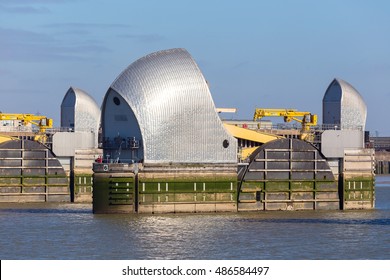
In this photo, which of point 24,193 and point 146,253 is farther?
point 24,193

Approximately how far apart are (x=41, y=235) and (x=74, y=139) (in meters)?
42.4

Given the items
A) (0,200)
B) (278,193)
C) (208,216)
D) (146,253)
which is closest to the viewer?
(146,253)

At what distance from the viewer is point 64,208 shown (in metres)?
107

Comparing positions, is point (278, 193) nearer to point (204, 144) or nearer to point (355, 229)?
point (204, 144)

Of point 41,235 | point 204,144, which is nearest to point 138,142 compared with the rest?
point 204,144

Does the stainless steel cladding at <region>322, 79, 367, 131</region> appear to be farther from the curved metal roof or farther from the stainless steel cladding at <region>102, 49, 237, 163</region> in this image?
the curved metal roof

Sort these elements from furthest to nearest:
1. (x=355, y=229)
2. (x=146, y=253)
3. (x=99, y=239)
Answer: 1. (x=355, y=229)
2. (x=99, y=239)
3. (x=146, y=253)

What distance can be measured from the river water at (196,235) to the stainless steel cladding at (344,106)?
13.7 meters

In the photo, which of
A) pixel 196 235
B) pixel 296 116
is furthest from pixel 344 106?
pixel 196 235

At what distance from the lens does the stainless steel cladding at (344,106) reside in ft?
372

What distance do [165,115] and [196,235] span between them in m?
17.5

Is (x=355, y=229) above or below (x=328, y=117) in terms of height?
below

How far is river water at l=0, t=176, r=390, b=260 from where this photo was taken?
68625mm

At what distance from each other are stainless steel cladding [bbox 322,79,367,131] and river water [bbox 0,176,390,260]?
1369 centimetres
